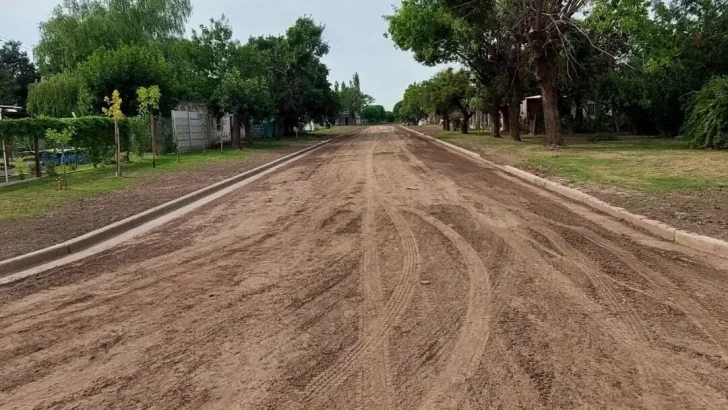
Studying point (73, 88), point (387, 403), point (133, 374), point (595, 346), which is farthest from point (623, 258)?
point (73, 88)

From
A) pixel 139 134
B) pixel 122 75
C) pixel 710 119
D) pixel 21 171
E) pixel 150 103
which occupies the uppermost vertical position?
pixel 122 75

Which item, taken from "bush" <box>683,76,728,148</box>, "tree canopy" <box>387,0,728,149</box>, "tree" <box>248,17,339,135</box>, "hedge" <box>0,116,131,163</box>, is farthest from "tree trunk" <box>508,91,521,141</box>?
"hedge" <box>0,116,131,163</box>

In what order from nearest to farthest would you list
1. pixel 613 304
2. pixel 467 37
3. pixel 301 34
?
1. pixel 613 304
2. pixel 467 37
3. pixel 301 34

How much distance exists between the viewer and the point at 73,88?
101ft

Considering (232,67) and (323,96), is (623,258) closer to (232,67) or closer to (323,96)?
(232,67)

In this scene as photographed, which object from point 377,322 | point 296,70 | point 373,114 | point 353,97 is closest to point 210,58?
point 296,70

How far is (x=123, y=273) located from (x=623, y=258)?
5.83 metres

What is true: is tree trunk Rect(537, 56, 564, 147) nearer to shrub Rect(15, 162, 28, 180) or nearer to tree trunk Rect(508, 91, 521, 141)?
tree trunk Rect(508, 91, 521, 141)

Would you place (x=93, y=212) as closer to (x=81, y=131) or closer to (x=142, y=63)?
(x=81, y=131)

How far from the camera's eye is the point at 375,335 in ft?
14.4

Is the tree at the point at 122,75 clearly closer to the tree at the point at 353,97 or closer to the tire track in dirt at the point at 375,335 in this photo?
the tire track in dirt at the point at 375,335

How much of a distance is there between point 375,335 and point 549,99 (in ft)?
68.9

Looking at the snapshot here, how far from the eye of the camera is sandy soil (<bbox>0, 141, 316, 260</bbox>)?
7957 millimetres

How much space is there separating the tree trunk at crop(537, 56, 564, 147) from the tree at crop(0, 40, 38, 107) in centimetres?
5170
